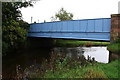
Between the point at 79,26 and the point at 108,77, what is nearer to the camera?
the point at 108,77

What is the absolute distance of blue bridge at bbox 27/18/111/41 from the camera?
565 inches

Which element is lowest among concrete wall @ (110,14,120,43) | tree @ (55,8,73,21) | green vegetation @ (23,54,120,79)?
green vegetation @ (23,54,120,79)

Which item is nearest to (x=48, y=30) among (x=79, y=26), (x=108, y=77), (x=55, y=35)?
(x=55, y=35)

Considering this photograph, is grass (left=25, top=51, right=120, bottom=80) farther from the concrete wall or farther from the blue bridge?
the blue bridge

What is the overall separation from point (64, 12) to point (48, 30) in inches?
1268

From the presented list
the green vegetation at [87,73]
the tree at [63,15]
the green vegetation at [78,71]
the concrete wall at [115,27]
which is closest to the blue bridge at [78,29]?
the concrete wall at [115,27]

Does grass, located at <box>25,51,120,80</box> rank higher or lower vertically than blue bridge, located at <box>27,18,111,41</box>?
lower

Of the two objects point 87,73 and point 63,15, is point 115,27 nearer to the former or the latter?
point 87,73

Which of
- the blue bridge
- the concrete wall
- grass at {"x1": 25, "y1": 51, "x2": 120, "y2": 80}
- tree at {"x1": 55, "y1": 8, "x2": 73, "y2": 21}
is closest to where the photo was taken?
grass at {"x1": 25, "y1": 51, "x2": 120, "y2": 80}

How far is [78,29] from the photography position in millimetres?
16594

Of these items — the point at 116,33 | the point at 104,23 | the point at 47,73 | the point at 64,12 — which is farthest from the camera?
the point at 64,12

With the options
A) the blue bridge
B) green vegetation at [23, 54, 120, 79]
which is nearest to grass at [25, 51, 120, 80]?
green vegetation at [23, 54, 120, 79]

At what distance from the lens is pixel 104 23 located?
14.3 meters

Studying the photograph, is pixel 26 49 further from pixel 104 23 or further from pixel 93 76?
pixel 93 76
